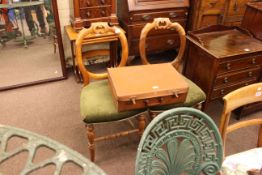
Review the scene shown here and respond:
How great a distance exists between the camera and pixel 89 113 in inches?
61.4

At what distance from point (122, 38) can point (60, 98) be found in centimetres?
112

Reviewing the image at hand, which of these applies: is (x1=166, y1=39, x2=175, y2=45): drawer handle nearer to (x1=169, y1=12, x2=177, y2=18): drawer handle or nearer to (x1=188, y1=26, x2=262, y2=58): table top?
(x1=169, y1=12, x2=177, y2=18): drawer handle

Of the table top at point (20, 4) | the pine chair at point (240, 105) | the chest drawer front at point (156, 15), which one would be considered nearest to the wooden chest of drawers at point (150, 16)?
the chest drawer front at point (156, 15)

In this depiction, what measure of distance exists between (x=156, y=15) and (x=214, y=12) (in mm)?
658

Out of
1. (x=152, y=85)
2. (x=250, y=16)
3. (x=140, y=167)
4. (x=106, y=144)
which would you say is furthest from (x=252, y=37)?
(x=140, y=167)

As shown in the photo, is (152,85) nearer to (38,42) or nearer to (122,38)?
(122,38)

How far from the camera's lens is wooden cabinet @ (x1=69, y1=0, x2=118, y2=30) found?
232 cm

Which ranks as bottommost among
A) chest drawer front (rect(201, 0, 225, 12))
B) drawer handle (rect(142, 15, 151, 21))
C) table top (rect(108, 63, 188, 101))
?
table top (rect(108, 63, 188, 101))

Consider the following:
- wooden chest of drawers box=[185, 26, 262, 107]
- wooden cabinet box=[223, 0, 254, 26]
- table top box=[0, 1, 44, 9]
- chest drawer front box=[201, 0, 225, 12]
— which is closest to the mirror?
table top box=[0, 1, 44, 9]

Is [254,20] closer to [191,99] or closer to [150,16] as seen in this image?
[150,16]

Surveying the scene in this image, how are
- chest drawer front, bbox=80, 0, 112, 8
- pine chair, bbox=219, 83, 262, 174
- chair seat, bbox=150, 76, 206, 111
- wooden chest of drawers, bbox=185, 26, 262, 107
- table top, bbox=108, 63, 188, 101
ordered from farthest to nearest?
chest drawer front, bbox=80, 0, 112, 8 < wooden chest of drawers, bbox=185, 26, 262, 107 < chair seat, bbox=150, 76, 206, 111 < table top, bbox=108, 63, 188, 101 < pine chair, bbox=219, 83, 262, 174

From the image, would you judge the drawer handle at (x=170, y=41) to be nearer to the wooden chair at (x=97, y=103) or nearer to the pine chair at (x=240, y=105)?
the wooden chair at (x=97, y=103)

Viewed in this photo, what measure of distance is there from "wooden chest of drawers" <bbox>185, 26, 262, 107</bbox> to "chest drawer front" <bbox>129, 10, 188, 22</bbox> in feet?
1.67

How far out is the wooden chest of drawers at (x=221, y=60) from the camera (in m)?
1.92
